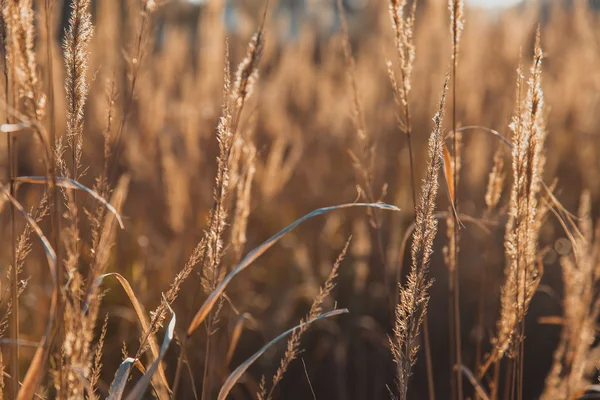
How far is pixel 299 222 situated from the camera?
84cm

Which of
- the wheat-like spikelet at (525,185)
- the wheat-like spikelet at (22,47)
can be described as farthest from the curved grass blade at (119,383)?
the wheat-like spikelet at (525,185)

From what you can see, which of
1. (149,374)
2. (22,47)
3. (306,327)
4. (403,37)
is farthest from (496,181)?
(22,47)

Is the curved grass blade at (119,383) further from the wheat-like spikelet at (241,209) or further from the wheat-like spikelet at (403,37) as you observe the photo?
the wheat-like spikelet at (403,37)

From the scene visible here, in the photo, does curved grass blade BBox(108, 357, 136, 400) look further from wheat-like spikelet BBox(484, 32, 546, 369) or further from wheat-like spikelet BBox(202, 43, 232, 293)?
wheat-like spikelet BBox(484, 32, 546, 369)

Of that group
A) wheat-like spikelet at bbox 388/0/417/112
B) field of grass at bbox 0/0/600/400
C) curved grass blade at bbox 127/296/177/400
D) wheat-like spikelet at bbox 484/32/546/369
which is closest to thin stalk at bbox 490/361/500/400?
field of grass at bbox 0/0/600/400

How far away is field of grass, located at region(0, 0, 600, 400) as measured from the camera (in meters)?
0.84

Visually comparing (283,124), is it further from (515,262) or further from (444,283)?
(515,262)

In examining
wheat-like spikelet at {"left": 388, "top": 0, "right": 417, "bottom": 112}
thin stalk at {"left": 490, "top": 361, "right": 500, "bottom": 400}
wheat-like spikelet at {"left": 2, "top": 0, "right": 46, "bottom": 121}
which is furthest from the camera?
thin stalk at {"left": 490, "top": 361, "right": 500, "bottom": 400}

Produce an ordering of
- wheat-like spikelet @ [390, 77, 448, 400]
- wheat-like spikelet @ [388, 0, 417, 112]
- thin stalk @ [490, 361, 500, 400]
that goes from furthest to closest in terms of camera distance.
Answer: thin stalk @ [490, 361, 500, 400], wheat-like spikelet @ [388, 0, 417, 112], wheat-like spikelet @ [390, 77, 448, 400]

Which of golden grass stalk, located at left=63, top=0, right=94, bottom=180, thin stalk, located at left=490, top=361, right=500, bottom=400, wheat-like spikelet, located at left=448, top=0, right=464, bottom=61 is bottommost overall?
thin stalk, located at left=490, top=361, right=500, bottom=400

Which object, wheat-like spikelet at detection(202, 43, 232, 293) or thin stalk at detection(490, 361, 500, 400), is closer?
wheat-like spikelet at detection(202, 43, 232, 293)

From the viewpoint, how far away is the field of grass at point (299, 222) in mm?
836

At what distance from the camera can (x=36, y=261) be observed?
7.63 feet

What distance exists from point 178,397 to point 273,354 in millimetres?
329
